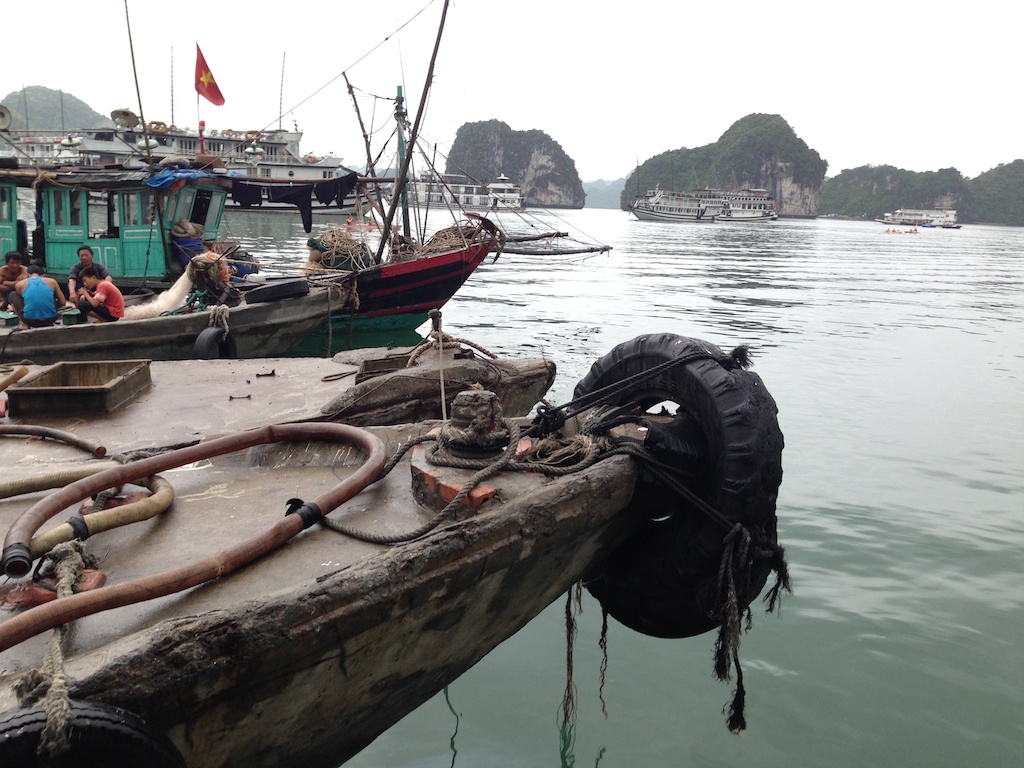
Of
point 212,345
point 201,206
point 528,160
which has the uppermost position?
point 528,160

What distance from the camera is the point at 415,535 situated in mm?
2863

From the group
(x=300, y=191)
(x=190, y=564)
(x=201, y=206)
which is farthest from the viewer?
(x=300, y=191)

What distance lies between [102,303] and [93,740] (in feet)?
31.8

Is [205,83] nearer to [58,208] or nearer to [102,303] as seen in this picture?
[58,208]

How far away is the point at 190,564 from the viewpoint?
256 centimetres

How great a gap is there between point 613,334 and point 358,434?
15018 millimetres

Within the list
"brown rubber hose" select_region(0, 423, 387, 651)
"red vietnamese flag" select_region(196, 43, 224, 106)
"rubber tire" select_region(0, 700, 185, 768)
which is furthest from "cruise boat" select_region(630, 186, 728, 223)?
"rubber tire" select_region(0, 700, 185, 768)

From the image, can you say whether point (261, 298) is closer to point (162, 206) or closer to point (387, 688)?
point (162, 206)

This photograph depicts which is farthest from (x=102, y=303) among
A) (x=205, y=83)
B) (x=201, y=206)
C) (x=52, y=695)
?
(x=205, y=83)

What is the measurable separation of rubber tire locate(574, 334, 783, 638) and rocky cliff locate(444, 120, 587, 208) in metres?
138

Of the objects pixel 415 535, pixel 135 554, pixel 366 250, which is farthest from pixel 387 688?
pixel 366 250

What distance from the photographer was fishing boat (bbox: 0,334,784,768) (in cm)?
221

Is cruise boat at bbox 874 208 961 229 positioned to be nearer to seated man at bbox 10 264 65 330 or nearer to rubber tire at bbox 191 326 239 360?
rubber tire at bbox 191 326 239 360

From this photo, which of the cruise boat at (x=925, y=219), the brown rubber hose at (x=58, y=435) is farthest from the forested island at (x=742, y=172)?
the brown rubber hose at (x=58, y=435)
